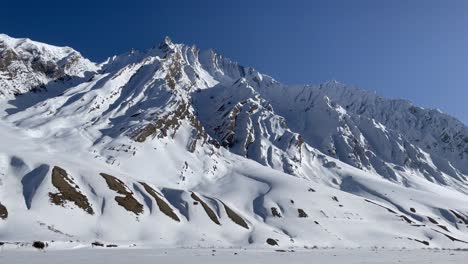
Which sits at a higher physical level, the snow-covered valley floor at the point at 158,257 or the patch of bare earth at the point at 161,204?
the patch of bare earth at the point at 161,204

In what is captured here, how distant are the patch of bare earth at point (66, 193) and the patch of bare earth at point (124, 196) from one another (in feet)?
31.7

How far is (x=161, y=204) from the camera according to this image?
132500 millimetres

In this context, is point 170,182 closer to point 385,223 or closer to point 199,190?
point 199,190

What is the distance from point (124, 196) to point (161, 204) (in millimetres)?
10350

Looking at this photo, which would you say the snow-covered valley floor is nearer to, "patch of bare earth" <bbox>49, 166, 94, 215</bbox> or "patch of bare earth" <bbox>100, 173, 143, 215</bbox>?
"patch of bare earth" <bbox>49, 166, 94, 215</bbox>

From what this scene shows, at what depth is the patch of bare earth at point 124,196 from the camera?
406 ft

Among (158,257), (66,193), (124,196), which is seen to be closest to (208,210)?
(124,196)

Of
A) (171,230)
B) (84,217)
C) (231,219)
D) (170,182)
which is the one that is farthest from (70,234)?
(170,182)

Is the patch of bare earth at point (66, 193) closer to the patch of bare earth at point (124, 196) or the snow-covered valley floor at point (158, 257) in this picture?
the patch of bare earth at point (124, 196)

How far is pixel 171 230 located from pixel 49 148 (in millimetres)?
73527

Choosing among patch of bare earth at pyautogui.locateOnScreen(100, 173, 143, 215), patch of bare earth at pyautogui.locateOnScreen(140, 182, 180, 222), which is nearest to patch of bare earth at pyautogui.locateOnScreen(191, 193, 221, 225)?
patch of bare earth at pyautogui.locateOnScreen(140, 182, 180, 222)

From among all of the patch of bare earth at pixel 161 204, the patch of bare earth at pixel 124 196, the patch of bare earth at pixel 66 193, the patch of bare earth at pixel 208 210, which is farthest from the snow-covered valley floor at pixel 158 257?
the patch of bare earth at pixel 208 210

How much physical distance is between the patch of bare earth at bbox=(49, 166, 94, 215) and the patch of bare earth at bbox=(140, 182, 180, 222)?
67.4 ft

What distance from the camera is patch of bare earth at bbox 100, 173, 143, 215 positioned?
4871 inches
